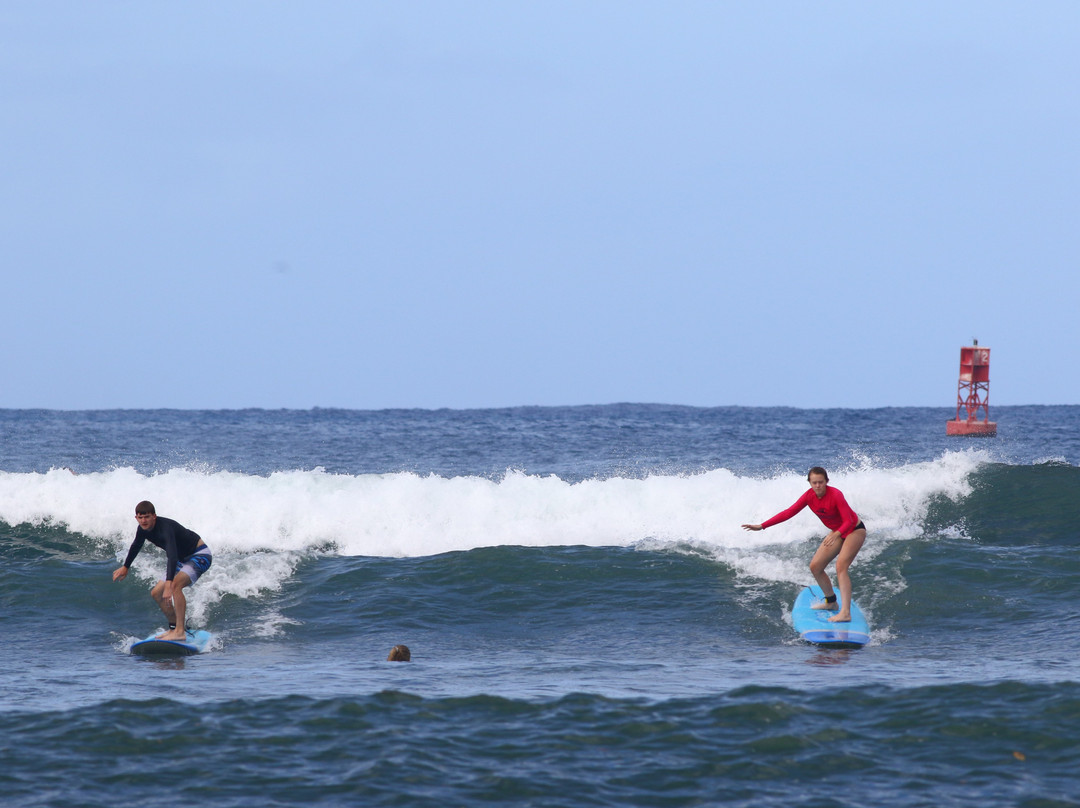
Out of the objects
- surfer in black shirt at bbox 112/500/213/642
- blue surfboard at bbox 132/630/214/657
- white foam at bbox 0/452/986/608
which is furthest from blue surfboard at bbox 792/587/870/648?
surfer in black shirt at bbox 112/500/213/642

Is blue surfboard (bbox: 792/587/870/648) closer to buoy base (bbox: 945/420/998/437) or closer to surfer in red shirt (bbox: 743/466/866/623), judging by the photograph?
surfer in red shirt (bbox: 743/466/866/623)

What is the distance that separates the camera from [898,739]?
7.79 metres

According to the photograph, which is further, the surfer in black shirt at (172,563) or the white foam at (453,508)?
the white foam at (453,508)

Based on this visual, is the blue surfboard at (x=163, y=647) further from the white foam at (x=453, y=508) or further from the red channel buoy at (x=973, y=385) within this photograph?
the red channel buoy at (x=973, y=385)

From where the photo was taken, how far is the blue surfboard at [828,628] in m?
11.4

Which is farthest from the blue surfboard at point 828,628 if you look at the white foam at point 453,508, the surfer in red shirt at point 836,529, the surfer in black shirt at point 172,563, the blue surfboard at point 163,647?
the surfer in black shirt at point 172,563

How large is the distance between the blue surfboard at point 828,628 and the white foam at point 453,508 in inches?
158

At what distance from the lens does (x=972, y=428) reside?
4953 cm

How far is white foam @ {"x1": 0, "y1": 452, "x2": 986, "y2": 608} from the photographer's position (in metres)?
17.8

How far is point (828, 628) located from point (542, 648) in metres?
3.17

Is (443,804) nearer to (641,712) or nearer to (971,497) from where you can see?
(641,712)

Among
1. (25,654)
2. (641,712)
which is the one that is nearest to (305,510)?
(25,654)

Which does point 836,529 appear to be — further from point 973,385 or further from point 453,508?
point 973,385

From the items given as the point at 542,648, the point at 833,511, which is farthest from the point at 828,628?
the point at 542,648
